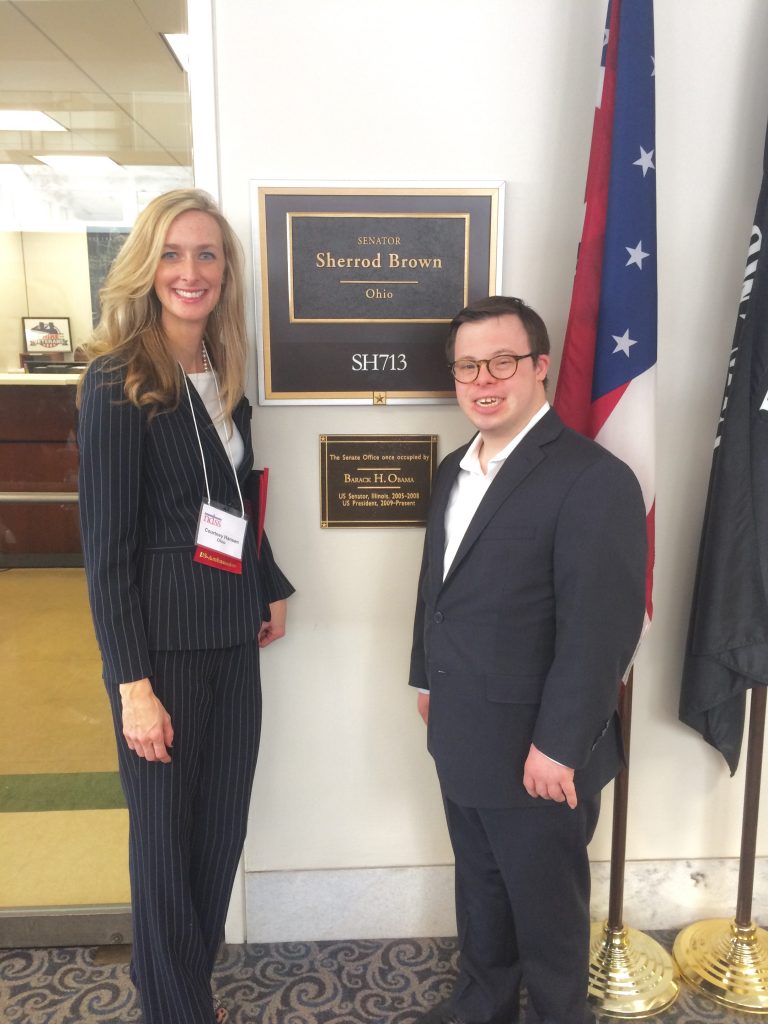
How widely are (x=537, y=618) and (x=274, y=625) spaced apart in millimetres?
741

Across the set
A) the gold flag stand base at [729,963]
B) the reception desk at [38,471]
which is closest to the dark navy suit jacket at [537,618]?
the gold flag stand base at [729,963]

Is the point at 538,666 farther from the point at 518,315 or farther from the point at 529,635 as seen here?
the point at 518,315

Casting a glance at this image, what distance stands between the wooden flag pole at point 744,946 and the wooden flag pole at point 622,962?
8 centimetres

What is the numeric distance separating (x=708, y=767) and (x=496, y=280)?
149 cm

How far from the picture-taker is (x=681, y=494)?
1.99m

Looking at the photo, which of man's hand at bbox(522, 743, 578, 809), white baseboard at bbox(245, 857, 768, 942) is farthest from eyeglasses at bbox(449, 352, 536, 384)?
white baseboard at bbox(245, 857, 768, 942)

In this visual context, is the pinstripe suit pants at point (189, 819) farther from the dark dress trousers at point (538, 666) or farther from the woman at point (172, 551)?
the dark dress trousers at point (538, 666)

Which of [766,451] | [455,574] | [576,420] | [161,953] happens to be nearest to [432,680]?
[455,574]

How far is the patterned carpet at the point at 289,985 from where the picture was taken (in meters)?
1.86

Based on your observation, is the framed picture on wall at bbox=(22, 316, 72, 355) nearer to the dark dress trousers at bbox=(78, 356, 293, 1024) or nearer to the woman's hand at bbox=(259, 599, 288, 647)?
the dark dress trousers at bbox=(78, 356, 293, 1024)

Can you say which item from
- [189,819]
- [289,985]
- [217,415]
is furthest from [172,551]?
[289,985]

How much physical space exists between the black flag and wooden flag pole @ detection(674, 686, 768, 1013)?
0.12 metres

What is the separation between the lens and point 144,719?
4.78 ft

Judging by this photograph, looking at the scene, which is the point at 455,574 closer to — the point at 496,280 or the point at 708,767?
the point at 496,280
